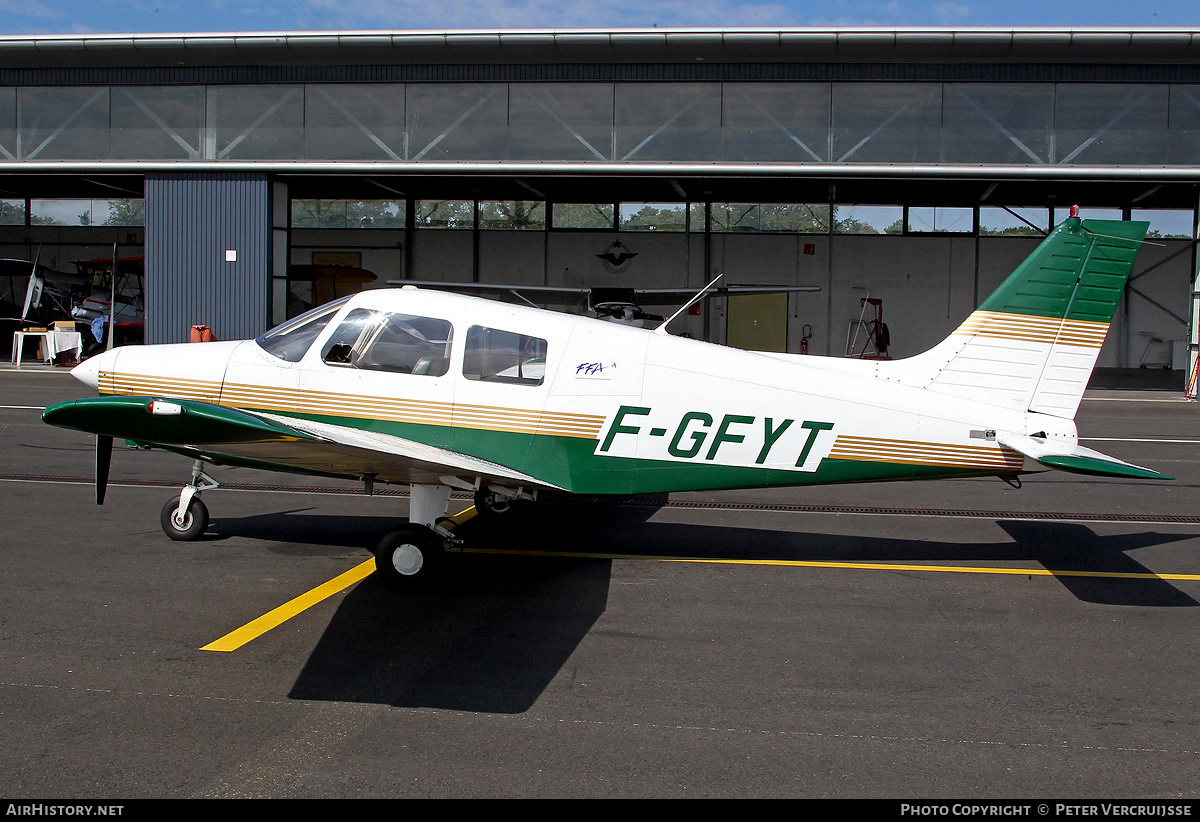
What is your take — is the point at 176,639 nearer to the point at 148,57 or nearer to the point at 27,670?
the point at 27,670

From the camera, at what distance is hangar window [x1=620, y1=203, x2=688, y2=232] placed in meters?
32.3

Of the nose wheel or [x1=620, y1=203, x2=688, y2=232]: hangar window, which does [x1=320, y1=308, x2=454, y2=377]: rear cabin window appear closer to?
the nose wheel

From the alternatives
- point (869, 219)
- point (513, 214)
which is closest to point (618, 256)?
point (513, 214)

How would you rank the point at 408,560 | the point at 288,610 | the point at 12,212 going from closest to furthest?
the point at 288,610, the point at 408,560, the point at 12,212

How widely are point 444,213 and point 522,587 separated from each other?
28851mm

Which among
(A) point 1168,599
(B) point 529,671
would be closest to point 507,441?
(B) point 529,671

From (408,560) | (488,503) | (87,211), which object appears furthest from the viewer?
(87,211)

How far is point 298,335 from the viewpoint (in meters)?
6.62

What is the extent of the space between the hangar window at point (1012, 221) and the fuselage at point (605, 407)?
27.9 metres

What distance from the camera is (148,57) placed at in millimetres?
23781

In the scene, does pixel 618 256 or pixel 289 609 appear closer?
pixel 289 609

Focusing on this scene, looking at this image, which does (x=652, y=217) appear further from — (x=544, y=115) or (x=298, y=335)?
(x=298, y=335)

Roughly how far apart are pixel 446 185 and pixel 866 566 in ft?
85.5

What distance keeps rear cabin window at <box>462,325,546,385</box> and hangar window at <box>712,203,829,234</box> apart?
2689 cm
